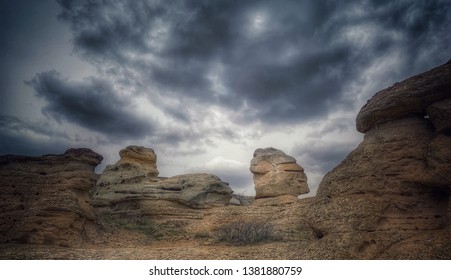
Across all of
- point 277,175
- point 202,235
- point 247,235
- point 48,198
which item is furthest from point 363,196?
point 277,175

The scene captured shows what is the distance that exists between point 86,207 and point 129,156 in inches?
520

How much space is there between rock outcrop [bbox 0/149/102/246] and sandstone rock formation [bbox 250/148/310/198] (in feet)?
60.6

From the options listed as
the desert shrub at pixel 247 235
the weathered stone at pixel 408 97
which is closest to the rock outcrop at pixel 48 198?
the desert shrub at pixel 247 235

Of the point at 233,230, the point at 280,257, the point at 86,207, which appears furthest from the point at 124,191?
the point at 280,257

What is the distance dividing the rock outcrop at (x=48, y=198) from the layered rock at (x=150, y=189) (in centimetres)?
838

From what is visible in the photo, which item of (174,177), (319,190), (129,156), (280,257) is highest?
(129,156)

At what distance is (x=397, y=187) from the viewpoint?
7.75m

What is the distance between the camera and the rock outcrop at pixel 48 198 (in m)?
10.4

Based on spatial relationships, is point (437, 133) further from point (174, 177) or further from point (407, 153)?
point (174, 177)

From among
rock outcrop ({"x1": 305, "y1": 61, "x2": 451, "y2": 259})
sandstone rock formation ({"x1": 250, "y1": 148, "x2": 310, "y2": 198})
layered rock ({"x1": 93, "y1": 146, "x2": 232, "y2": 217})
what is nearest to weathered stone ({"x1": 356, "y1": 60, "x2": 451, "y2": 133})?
rock outcrop ({"x1": 305, "y1": 61, "x2": 451, "y2": 259})

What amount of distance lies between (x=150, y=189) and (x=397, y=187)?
1811cm

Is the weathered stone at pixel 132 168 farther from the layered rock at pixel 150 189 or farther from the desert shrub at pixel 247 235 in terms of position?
the desert shrub at pixel 247 235

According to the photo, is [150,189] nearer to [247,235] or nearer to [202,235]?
[202,235]

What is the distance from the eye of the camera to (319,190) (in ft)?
29.6
